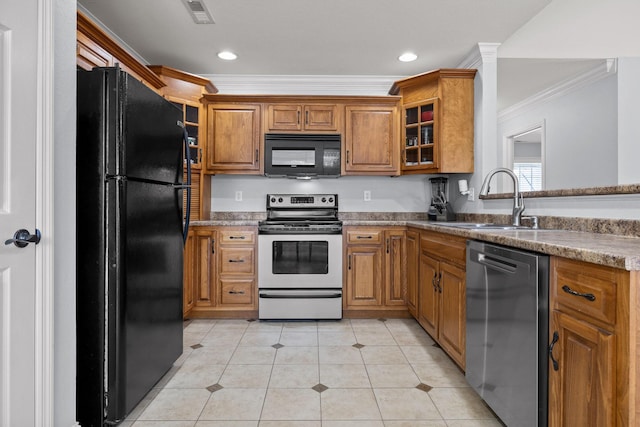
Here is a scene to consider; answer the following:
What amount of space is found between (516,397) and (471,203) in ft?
6.81

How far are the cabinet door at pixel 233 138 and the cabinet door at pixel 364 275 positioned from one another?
135 cm

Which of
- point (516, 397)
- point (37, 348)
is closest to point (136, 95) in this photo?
point (37, 348)

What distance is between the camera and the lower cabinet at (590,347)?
95 cm

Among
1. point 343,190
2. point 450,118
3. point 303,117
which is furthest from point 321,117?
point 450,118

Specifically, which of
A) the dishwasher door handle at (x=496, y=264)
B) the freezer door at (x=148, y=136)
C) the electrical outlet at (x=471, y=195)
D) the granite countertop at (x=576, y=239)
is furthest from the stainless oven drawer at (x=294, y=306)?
the dishwasher door handle at (x=496, y=264)

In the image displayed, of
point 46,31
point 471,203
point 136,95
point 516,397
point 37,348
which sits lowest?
point 516,397

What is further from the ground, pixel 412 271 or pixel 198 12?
pixel 198 12

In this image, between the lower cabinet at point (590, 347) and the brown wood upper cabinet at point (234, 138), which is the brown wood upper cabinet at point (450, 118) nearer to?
the brown wood upper cabinet at point (234, 138)

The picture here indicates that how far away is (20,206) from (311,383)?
167 cm

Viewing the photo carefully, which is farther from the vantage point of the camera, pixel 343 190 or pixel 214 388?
A: pixel 343 190

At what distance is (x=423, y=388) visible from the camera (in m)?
2.01

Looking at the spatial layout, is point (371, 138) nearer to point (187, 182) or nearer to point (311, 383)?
point (187, 182)

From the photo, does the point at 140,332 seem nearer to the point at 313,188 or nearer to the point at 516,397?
the point at 516,397

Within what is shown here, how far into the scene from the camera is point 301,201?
148 inches
